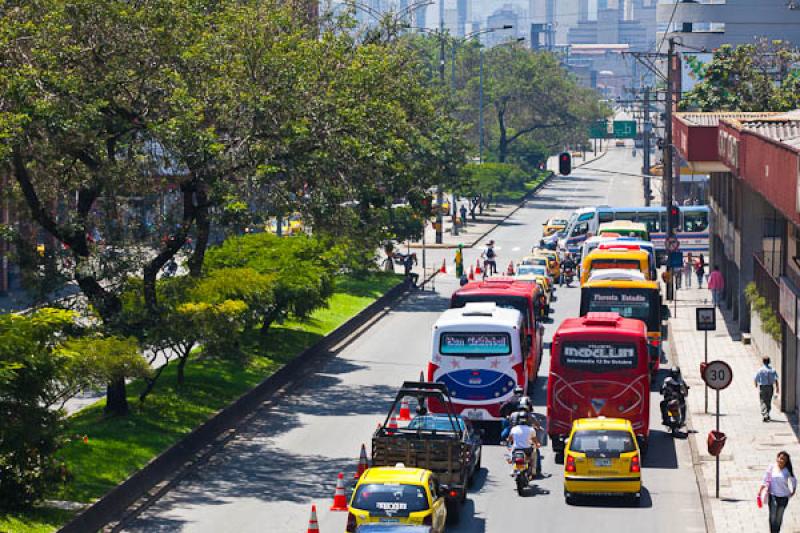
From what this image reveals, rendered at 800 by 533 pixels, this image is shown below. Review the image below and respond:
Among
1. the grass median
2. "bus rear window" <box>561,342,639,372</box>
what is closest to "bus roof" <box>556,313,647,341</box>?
"bus rear window" <box>561,342,639,372</box>

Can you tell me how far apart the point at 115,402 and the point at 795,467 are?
635 inches

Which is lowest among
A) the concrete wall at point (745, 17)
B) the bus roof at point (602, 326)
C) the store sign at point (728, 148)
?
the bus roof at point (602, 326)

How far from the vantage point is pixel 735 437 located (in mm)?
37906

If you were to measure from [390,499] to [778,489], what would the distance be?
7045mm

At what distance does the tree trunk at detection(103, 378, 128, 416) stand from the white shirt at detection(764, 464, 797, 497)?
1661 cm

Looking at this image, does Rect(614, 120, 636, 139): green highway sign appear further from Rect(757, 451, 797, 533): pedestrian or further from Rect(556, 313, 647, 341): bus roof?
Rect(757, 451, 797, 533): pedestrian

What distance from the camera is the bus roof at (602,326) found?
35719mm

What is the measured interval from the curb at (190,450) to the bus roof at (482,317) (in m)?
6.12

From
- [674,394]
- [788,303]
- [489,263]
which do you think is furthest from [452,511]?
[489,263]

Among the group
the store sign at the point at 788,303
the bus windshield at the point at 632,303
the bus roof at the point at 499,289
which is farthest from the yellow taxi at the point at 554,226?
the store sign at the point at 788,303

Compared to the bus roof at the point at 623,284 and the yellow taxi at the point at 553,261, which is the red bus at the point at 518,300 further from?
the yellow taxi at the point at 553,261

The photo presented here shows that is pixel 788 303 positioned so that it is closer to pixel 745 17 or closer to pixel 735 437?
pixel 735 437

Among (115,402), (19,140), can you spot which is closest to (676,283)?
(115,402)

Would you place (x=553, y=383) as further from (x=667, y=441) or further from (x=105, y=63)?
(x=105, y=63)
